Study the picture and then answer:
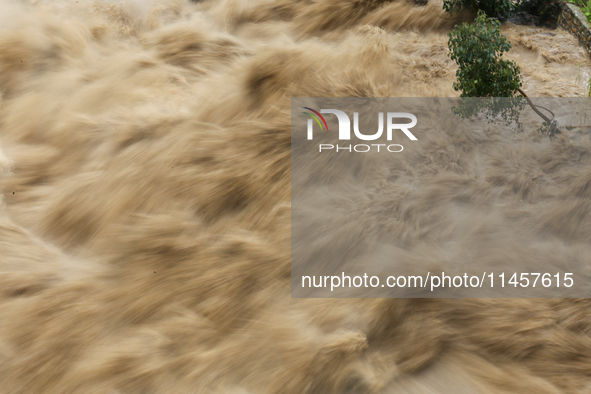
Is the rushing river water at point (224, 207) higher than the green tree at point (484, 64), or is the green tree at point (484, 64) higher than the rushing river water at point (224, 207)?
the green tree at point (484, 64)

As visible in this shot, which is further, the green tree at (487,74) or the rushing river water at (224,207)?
the green tree at (487,74)

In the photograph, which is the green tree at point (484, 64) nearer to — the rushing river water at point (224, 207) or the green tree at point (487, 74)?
the green tree at point (487, 74)

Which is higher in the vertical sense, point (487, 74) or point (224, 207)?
point (487, 74)

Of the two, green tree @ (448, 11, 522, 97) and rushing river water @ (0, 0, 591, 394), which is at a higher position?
green tree @ (448, 11, 522, 97)

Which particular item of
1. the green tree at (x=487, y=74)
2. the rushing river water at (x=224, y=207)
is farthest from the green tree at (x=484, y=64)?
the rushing river water at (x=224, y=207)

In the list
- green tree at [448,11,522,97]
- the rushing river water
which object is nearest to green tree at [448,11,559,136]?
green tree at [448,11,522,97]

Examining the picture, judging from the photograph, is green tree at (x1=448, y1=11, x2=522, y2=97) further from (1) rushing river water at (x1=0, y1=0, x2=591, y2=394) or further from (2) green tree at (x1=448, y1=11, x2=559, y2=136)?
(1) rushing river water at (x1=0, y1=0, x2=591, y2=394)

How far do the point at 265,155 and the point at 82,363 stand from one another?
1267 mm

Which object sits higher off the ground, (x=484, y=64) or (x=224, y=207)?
(x=484, y=64)

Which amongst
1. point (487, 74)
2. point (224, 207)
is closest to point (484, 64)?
point (487, 74)

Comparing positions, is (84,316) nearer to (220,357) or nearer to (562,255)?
(220,357)

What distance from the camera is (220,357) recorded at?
6.28ft

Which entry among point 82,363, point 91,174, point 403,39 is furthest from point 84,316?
point 403,39

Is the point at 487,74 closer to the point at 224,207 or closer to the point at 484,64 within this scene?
the point at 484,64
